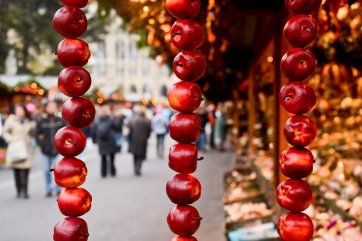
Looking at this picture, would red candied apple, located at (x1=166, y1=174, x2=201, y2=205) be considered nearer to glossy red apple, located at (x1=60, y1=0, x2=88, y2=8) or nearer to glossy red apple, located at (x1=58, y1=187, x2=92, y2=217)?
glossy red apple, located at (x1=58, y1=187, x2=92, y2=217)

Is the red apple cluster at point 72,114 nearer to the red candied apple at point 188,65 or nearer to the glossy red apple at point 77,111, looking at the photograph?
the glossy red apple at point 77,111

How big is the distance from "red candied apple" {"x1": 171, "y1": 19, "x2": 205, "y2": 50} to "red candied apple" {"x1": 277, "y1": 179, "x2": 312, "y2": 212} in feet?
2.22

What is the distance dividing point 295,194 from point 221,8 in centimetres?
324

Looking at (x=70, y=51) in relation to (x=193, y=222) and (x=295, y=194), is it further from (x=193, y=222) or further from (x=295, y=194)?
(x=295, y=194)

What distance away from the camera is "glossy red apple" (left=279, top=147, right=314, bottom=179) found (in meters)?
1.99

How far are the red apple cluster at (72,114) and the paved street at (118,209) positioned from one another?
193 inches

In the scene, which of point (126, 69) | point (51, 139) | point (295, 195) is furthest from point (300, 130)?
point (126, 69)

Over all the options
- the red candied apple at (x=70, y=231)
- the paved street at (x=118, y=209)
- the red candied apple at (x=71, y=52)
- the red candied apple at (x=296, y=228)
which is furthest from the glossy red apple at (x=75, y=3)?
the paved street at (x=118, y=209)

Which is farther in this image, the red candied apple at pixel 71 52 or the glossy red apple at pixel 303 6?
the red candied apple at pixel 71 52

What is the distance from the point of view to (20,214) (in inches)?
348

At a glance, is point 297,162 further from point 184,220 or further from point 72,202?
point 72,202

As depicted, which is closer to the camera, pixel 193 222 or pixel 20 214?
pixel 193 222

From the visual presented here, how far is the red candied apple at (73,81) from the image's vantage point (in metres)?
2.10

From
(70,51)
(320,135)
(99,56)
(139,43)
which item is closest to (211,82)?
(139,43)
